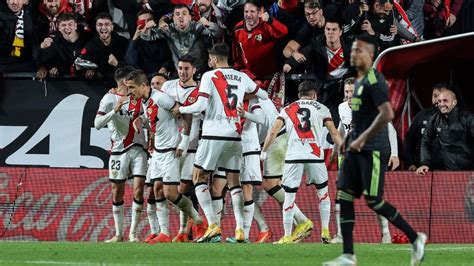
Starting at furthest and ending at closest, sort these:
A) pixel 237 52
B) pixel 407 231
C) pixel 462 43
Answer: pixel 237 52
pixel 462 43
pixel 407 231

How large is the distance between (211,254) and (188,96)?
14.6 feet

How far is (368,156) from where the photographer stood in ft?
40.5

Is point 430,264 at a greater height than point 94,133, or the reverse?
point 94,133

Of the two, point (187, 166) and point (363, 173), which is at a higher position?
point (187, 166)

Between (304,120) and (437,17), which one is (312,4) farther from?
(304,120)

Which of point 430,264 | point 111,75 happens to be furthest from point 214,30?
point 430,264

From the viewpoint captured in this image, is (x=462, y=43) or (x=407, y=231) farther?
(x=462, y=43)

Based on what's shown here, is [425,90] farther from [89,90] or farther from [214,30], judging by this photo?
[89,90]

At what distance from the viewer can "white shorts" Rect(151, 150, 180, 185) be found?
18.2 m

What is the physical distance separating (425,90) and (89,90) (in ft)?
18.0

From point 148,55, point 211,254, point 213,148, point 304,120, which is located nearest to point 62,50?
point 148,55

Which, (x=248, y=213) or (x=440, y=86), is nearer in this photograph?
(x=248, y=213)

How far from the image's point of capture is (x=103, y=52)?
21375 mm

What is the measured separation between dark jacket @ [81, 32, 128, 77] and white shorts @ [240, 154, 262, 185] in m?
3.82
